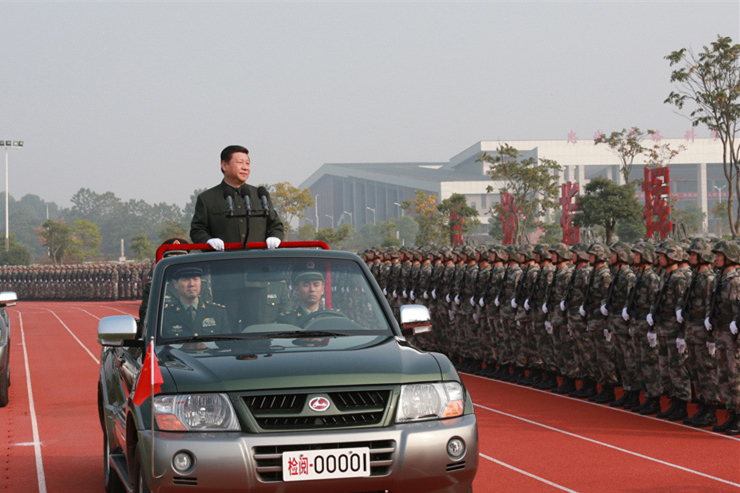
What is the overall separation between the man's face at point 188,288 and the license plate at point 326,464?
1.44 meters

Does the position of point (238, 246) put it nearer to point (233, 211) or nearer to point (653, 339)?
point (233, 211)

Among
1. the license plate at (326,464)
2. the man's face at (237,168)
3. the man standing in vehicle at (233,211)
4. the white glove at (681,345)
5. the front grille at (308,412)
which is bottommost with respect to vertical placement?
the white glove at (681,345)

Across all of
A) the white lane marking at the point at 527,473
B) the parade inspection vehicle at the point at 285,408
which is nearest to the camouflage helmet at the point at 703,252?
the white lane marking at the point at 527,473

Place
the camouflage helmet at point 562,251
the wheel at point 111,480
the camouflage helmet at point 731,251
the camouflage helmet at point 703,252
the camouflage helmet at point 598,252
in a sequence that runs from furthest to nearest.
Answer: the camouflage helmet at point 562,251, the camouflage helmet at point 598,252, the camouflage helmet at point 703,252, the camouflage helmet at point 731,251, the wheel at point 111,480

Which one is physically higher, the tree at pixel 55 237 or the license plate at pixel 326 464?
the tree at pixel 55 237

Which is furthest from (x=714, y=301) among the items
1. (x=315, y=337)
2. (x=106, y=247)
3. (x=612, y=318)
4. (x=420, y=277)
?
(x=106, y=247)

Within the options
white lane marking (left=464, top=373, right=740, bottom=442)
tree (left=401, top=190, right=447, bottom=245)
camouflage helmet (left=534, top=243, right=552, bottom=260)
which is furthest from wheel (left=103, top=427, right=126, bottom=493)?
tree (left=401, top=190, right=447, bottom=245)

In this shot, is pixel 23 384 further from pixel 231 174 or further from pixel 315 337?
pixel 315 337

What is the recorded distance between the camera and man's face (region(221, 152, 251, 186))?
293 inches

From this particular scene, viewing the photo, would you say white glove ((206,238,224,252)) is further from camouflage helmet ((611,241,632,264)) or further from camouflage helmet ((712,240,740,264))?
camouflage helmet ((611,241,632,264))

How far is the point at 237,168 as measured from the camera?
24.4ft

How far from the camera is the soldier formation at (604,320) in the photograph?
34.0ft

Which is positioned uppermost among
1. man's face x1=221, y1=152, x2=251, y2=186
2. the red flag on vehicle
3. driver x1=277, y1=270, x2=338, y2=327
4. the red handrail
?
man's face x1=221, y1=152, x2=251, y2=186

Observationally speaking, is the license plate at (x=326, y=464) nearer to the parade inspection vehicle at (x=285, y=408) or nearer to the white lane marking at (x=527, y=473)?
the parade inspection vehicle at (x=285, y=408)
